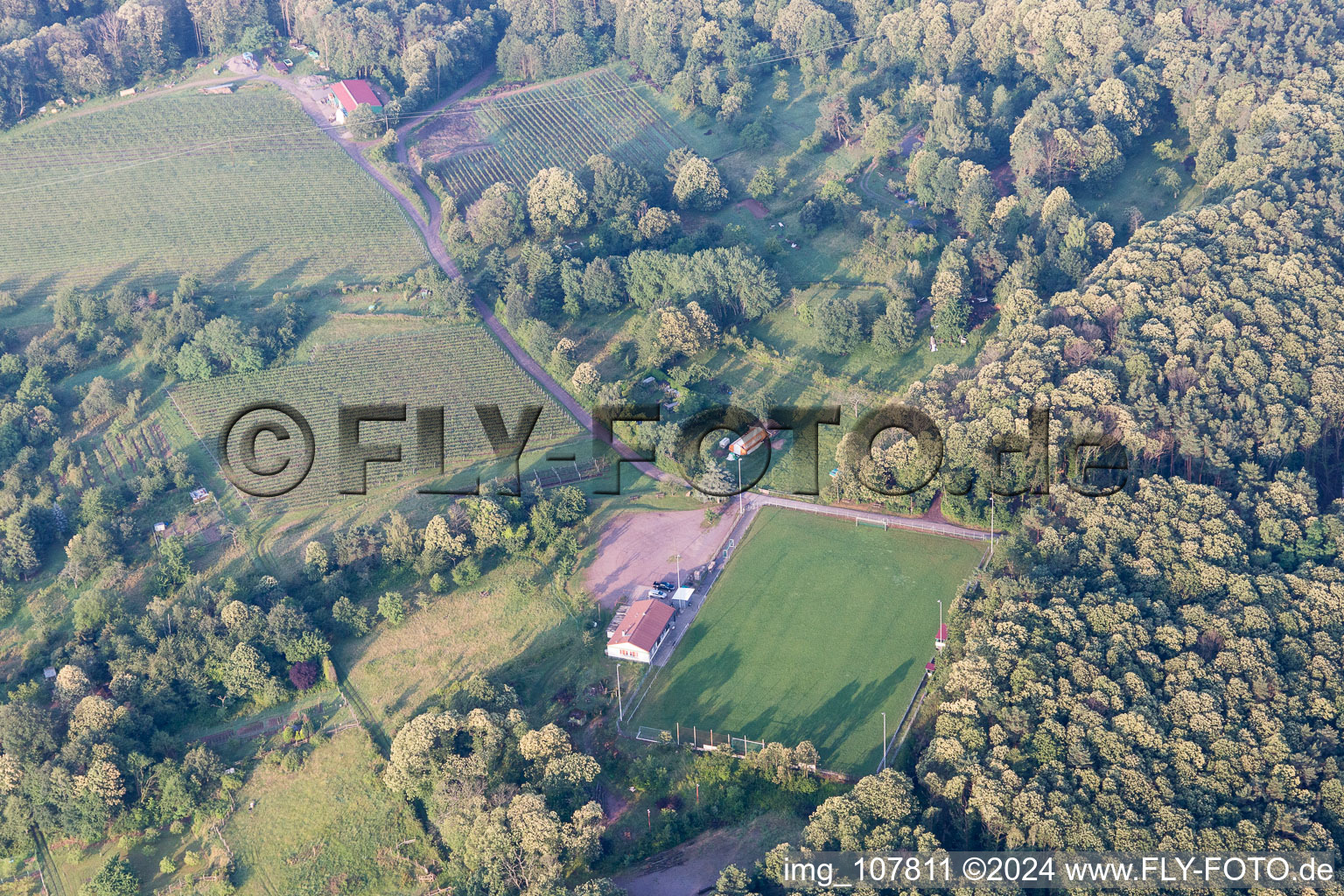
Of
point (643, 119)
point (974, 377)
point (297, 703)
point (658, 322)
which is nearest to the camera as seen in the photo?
point (297, 703)

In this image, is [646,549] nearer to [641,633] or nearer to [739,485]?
[739,485]

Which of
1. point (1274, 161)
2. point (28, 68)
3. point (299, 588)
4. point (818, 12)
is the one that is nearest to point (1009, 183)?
point (1274, 161)

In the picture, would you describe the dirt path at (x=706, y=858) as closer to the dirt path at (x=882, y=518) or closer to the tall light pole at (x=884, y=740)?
the tall light pole at (x=884, y=740)

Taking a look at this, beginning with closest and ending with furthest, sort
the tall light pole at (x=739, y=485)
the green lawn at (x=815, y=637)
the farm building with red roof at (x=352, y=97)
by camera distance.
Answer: the green lawn at (x=815, y=637)
the tall light pole at (x=739, y=485)
the farm building with red roof at (x=352, y=97)

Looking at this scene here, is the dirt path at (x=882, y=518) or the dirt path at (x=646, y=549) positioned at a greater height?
the dirt path at (x=882, y=518)

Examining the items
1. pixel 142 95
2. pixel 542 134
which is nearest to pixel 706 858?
pixel 542 134

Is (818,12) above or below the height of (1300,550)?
above

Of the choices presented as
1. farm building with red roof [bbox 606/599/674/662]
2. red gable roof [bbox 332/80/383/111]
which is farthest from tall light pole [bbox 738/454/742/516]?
red gable roof [bbox 332/80/383/111]

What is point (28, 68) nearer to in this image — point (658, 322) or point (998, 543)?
point (658, 322)

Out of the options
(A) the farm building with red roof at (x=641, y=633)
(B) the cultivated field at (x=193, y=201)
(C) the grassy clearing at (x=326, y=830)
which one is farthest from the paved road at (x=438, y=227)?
(C) the grassy clearing at (x=326, y=830)
